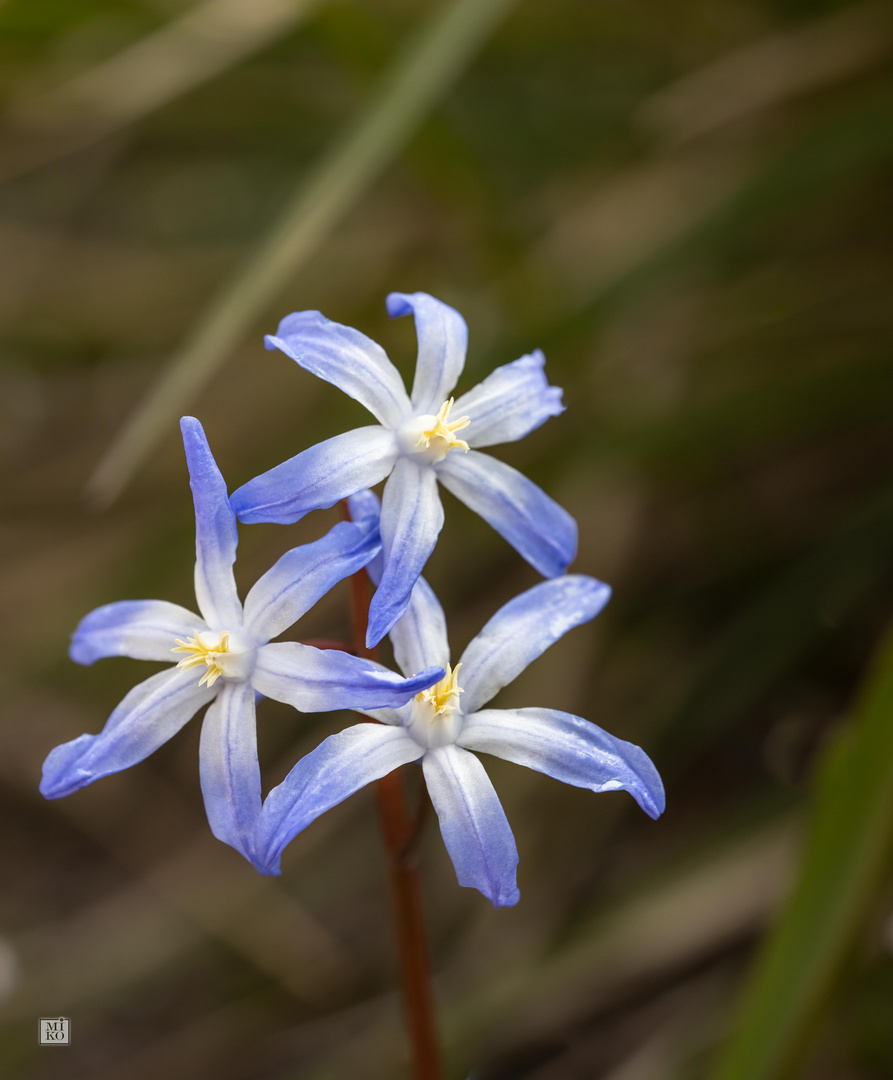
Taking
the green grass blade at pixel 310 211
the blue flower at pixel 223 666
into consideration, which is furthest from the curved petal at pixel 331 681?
the green grass blade at pixel 310 211

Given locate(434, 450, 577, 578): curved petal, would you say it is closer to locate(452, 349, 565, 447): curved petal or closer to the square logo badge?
locate(452, 349, 565, 447): curved petal

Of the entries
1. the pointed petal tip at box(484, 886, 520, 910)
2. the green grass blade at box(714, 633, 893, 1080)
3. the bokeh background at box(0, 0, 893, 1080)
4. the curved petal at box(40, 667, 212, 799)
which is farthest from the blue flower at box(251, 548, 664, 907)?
the bokeh background at box(0, 0, 893, 1080)

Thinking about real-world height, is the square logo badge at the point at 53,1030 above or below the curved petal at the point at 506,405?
below

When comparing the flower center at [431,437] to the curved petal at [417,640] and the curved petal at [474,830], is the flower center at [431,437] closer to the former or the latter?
the curved petal at [417,640]

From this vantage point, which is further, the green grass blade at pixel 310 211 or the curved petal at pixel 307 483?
the green grass blade at pixel 310 211

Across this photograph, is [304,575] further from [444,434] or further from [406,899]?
[406,899]

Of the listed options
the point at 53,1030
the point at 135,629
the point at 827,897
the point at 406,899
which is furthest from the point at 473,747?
the point at 53,1030
